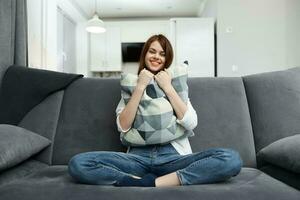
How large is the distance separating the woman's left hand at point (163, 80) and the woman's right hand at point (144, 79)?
35 mm

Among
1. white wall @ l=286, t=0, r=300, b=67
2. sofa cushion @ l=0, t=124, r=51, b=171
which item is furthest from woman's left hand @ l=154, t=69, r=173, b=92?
white wall @ l=286, t=0, r=300, b=67

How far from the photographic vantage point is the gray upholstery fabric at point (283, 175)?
4.04 ft

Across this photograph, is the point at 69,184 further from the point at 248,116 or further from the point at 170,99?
the point at 248,116

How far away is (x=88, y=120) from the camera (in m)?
1.77

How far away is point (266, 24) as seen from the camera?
17.2 ft

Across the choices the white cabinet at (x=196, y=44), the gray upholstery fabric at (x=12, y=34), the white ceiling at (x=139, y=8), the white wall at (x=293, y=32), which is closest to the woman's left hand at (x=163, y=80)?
the gray upholstery fabric at (x=12, y=34)

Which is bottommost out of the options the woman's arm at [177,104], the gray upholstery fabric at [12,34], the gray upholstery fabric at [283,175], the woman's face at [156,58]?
the gray upholstery fabric at [283,175]

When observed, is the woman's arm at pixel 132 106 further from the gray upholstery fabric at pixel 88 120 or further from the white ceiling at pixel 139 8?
the white ceiling at pixel 139 8

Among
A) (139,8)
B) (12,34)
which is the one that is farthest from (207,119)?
(139,8)

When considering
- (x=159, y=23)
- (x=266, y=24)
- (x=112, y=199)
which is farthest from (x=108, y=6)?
(x=112, y=199)

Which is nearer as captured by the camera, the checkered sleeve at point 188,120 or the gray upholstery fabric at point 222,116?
the checkered sleeve at point 188,120

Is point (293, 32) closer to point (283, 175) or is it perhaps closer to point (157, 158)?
point (283, 175)

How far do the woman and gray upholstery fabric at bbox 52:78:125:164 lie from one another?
0.19 metres

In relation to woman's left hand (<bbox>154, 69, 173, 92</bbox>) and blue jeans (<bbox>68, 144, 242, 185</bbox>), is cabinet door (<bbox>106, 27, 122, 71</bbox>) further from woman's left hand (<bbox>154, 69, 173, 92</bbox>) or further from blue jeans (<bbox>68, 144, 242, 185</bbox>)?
blue jeans (<bbox>68, 144, 242, 185</bbox>)
